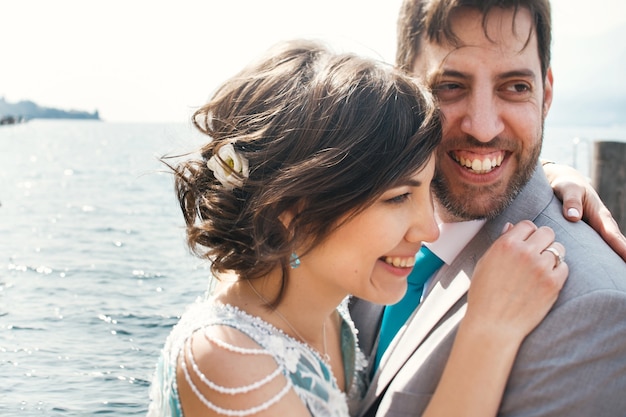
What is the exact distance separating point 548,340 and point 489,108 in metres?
0.97

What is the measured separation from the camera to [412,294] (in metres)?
3.08

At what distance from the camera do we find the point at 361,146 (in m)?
2.45

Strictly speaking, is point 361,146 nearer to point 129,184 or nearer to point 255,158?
point 255,158

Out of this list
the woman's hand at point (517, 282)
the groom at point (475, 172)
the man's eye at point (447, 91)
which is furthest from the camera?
the man's eye at point (447, 91)

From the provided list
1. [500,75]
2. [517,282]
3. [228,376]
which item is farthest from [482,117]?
[228,376]

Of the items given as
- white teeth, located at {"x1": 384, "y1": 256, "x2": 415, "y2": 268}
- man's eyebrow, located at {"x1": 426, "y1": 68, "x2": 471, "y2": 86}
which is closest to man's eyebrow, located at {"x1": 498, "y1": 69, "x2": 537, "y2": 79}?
man's eyebrow, located at {"x1": 426, "y1": 68, "x2": 471, "y2": 86}

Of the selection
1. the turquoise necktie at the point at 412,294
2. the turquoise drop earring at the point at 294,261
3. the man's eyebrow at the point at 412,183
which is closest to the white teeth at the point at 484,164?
the turquoise necktie at the point at 412,294

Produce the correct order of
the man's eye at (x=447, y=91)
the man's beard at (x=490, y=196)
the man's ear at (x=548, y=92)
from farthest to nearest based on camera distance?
the man's ear at (x=548, y=92) < the man's eye at (x=447, y=91) < the man's beard at (x=490, y=196)

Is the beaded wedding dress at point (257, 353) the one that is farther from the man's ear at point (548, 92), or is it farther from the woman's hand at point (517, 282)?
the man's ear at point (548, 92)

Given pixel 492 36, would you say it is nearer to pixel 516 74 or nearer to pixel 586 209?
pixel 516 74

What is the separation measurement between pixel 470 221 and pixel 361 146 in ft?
2.34

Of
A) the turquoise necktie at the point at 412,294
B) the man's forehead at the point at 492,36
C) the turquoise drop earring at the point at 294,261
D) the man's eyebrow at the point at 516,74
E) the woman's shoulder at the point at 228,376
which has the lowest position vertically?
the turquoise necktie at the point at 412,294

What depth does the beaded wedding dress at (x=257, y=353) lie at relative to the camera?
2.31m

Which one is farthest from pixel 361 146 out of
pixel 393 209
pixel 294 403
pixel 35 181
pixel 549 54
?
pixel 35 181
